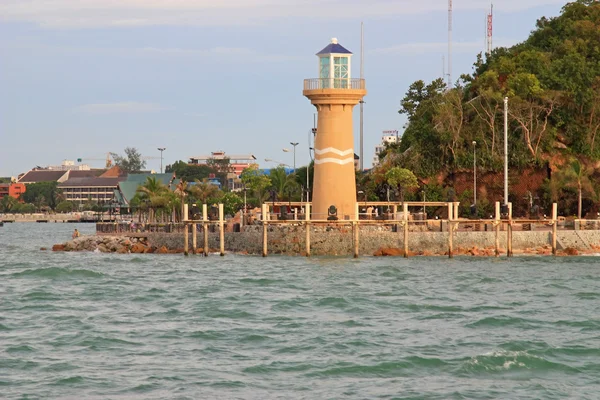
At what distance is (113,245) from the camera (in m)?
82.6

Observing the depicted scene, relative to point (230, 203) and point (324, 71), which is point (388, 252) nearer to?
point (324, 71)

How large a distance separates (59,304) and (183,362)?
14712 millimetres

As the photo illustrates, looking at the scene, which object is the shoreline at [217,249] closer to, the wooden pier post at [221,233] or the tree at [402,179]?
the wooden pier post at [221,233]

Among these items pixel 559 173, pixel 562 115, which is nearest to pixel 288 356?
pixel 559 173

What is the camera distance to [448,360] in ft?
97.4

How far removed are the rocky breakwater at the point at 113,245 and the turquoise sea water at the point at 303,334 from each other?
21.6m

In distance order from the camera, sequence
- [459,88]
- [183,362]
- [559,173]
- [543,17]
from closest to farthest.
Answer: [183,362] → [559,173] → [459,88] → [543,17]

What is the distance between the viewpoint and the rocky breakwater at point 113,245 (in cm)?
7950

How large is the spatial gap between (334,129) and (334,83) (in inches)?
110

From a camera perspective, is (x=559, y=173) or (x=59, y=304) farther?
(x=559, y=173)

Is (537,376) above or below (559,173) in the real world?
below

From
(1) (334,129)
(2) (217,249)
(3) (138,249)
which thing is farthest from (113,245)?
(1) (334,129)

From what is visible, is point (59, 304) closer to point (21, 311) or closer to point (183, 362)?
point (21, 311)

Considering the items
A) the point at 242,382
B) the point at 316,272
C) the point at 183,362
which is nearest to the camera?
the point at 242,382
